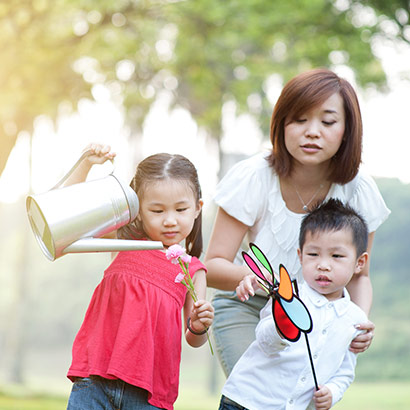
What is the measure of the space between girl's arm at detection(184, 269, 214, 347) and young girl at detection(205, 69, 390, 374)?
241 millimetres

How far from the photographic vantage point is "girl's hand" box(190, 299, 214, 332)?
6.74 feet

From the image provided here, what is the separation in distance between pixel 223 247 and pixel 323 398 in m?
0.71

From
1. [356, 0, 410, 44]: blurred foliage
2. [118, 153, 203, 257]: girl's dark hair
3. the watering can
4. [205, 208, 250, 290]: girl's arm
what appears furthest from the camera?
[356, 0, 410, 44]: blurred foliage

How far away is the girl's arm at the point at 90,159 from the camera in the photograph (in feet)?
7.25

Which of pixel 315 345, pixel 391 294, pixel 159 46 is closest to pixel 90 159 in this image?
pixel 315 345

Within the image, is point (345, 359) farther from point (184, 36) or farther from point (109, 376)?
point (184, 36)

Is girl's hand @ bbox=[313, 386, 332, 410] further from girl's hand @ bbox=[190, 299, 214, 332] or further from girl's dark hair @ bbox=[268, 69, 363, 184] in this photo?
girl's dark hair @ bbox=[268, 69, 363, 184]

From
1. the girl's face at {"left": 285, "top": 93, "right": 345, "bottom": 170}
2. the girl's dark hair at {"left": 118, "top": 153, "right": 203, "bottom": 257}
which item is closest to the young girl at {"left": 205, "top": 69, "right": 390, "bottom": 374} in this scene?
the girl's face at {"left": 285, "top": 93, "right": 345, "bottom": 170}

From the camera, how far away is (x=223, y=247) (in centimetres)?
261

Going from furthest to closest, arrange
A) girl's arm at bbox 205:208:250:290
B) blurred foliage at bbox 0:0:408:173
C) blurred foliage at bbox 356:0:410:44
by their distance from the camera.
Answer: blurred foliage at bbox 0:0:408:173
blurred foliage at bbox 356:0:410:44
girl's arm at bbox 205:208:250:290

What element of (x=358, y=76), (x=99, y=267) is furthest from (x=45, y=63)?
(x=99, y=267)

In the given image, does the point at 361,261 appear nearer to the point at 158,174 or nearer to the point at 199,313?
the point at 199,313

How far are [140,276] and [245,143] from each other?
10811mm

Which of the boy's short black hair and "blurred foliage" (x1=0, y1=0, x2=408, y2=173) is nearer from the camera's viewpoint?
the boy's short black hair
